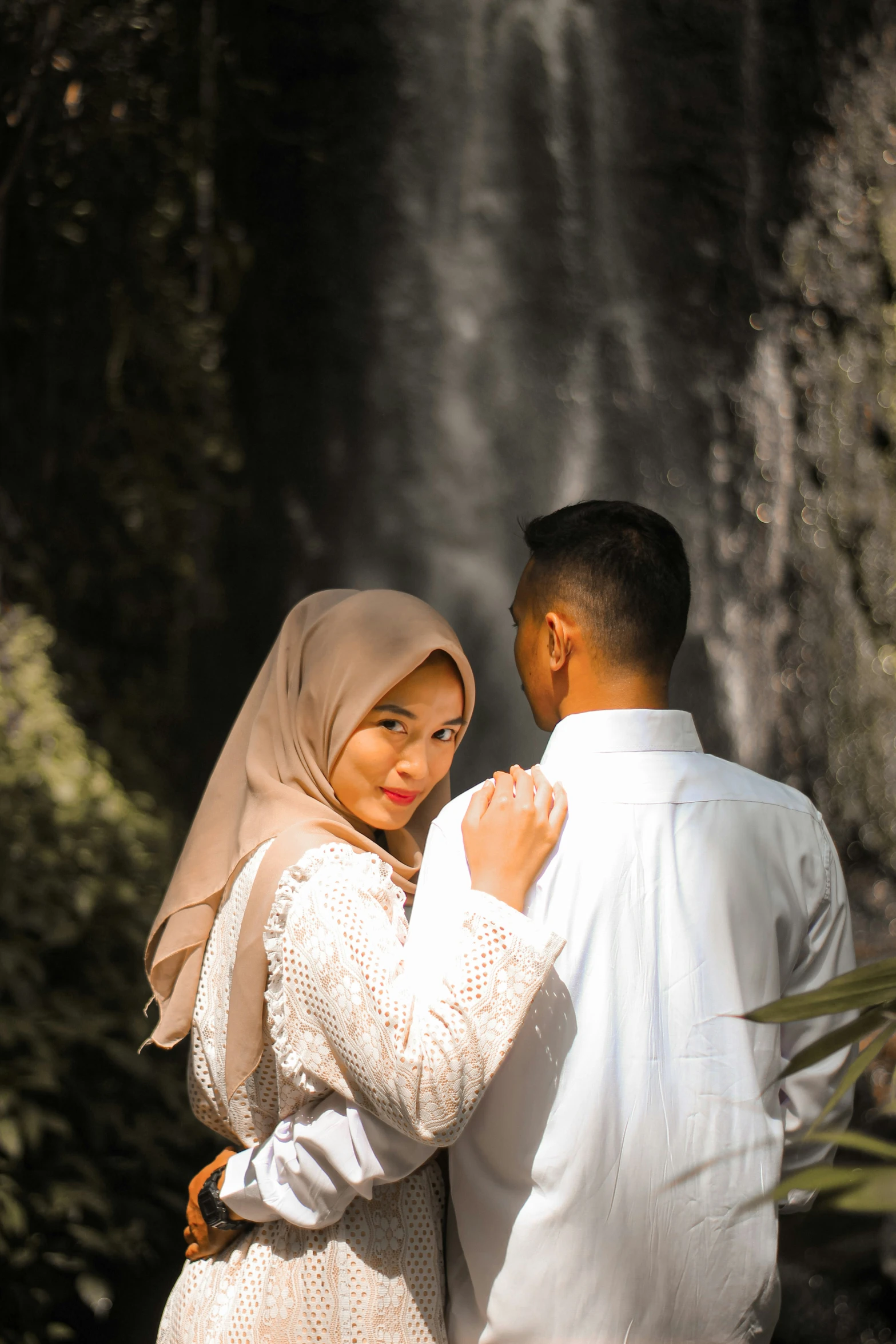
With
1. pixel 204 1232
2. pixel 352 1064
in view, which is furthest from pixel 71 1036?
pixel 352 1064

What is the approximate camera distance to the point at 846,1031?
1.06 meters

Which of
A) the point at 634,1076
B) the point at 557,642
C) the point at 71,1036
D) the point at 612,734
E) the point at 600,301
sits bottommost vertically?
the point at 71,1036

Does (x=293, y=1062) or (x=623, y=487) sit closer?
(x=293, y=1062)

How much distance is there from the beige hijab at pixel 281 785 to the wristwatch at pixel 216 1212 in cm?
18

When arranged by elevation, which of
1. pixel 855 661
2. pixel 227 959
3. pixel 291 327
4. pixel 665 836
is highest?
pixel 291 327

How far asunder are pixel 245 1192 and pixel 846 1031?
32.8 inches

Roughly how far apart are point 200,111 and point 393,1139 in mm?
4934

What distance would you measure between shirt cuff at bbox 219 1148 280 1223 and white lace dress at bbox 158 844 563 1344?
0.06 m

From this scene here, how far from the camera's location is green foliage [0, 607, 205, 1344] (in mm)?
3119

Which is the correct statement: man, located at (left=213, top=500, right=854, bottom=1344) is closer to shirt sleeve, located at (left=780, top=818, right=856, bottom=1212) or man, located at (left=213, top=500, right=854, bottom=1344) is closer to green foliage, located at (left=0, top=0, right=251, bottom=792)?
shirt sleeve, located at (left=780, top=818, right=856, bottom=1212)

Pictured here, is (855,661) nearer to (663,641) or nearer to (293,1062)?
(663,641)

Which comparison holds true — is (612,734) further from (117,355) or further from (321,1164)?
(117,355)

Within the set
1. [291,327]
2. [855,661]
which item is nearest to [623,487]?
[855,661]

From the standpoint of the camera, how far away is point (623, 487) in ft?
16.7
